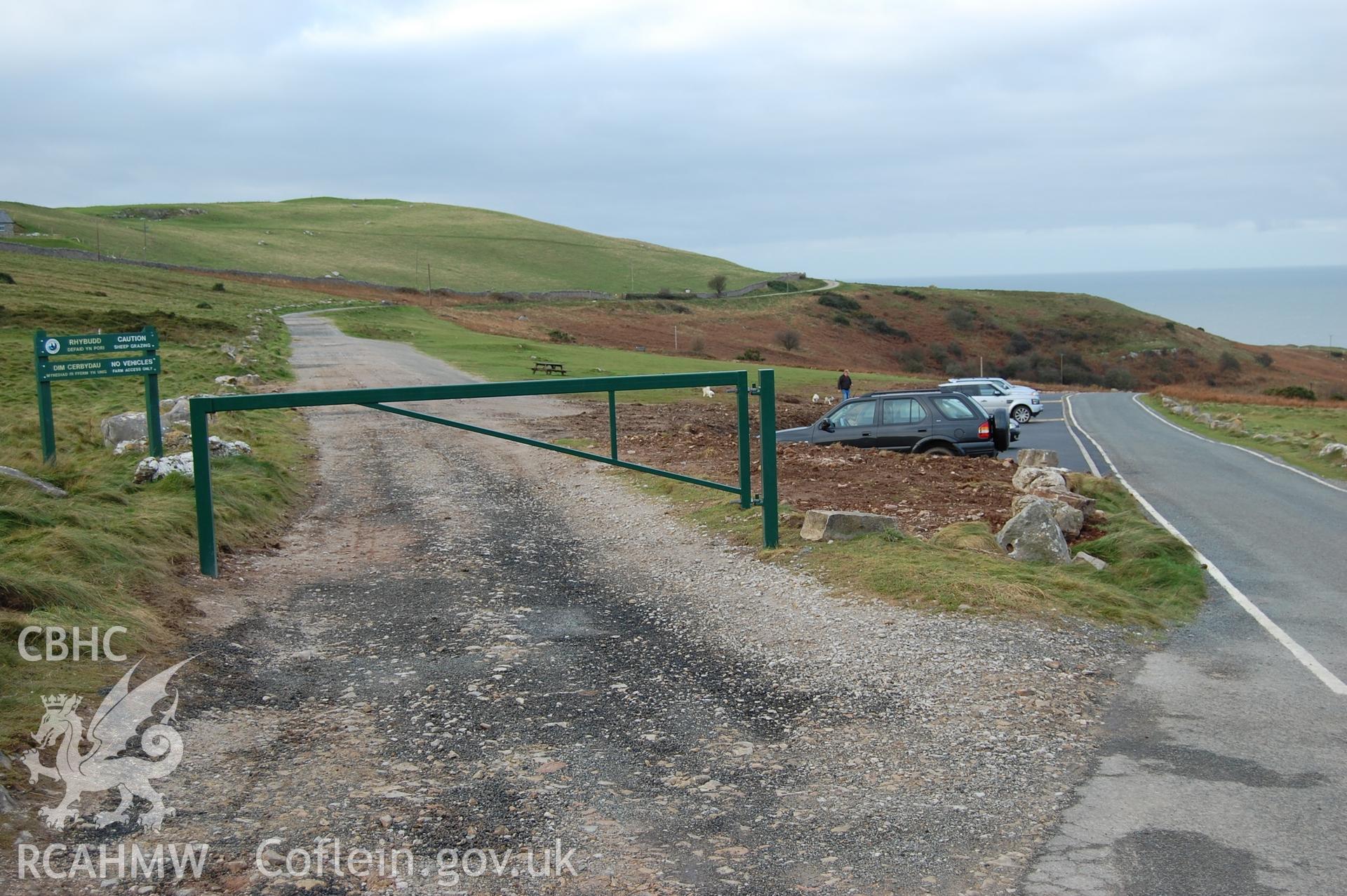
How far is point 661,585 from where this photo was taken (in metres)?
8.82

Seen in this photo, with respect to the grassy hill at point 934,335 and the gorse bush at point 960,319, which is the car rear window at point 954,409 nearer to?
the grassy hill at point 934,335

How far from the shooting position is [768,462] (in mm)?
9492

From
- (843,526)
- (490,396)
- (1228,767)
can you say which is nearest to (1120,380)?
(843,526)

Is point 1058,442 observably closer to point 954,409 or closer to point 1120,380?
point 954,409

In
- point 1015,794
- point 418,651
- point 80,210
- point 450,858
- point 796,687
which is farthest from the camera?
point 80,210

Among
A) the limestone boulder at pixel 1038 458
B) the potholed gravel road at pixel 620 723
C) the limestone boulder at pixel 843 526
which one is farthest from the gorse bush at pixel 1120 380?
the potholed gravel road at pixel 620 723

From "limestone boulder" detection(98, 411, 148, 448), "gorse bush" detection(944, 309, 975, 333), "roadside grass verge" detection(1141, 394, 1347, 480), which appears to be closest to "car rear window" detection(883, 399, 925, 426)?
"roadside grass verge" detection(1141, 394, 1347, 480)

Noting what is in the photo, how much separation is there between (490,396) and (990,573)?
4522 mm

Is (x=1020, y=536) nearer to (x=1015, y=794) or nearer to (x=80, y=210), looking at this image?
(x=1015, y=794)

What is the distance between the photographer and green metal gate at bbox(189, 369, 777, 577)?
27.9 feet

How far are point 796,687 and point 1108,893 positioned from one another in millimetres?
2532

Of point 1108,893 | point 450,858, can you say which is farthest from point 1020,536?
point 450,858

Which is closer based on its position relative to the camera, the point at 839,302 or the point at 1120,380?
the point at 1120,380

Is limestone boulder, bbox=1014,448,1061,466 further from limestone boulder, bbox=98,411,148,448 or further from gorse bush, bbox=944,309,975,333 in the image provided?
gorse bush, bbox=944,309,975,333
